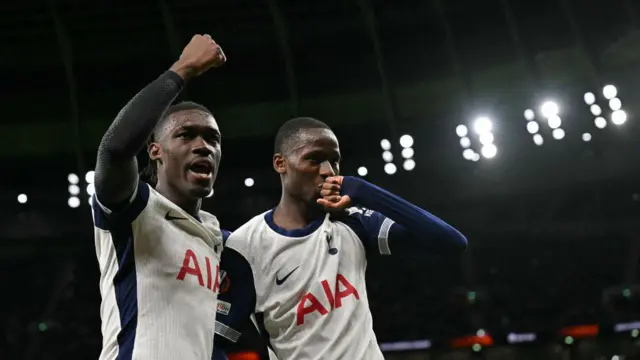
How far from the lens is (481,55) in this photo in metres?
10.9

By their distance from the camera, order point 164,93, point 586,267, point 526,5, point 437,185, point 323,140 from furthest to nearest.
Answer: point 586,267, point 437,185, point 526,5, point 323,140, point 164,93

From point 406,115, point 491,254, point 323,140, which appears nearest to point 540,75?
point 406,115

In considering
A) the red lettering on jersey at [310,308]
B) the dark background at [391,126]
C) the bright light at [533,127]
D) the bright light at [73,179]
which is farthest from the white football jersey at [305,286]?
the bright light at [73,179]

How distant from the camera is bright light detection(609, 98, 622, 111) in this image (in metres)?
10.0

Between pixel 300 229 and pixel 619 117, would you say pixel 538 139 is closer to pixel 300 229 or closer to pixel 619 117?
pixel 619 117

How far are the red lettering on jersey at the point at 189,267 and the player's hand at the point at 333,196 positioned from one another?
1.70ft

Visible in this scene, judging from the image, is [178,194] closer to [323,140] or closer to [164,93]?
[164,93]

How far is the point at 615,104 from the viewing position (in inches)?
394

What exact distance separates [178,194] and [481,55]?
9280 mm

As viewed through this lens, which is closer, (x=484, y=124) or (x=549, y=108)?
(x=549, y=108)

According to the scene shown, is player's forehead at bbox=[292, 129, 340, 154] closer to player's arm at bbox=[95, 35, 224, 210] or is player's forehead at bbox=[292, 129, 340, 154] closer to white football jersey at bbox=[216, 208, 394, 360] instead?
white football jersey at bbox=[216, 208, 394, 360]

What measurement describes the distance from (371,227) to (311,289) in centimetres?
37

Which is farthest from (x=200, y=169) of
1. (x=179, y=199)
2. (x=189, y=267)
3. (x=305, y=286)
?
(x=305, y=286)

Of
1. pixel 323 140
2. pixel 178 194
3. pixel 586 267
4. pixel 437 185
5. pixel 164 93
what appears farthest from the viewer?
pixel 586 267
